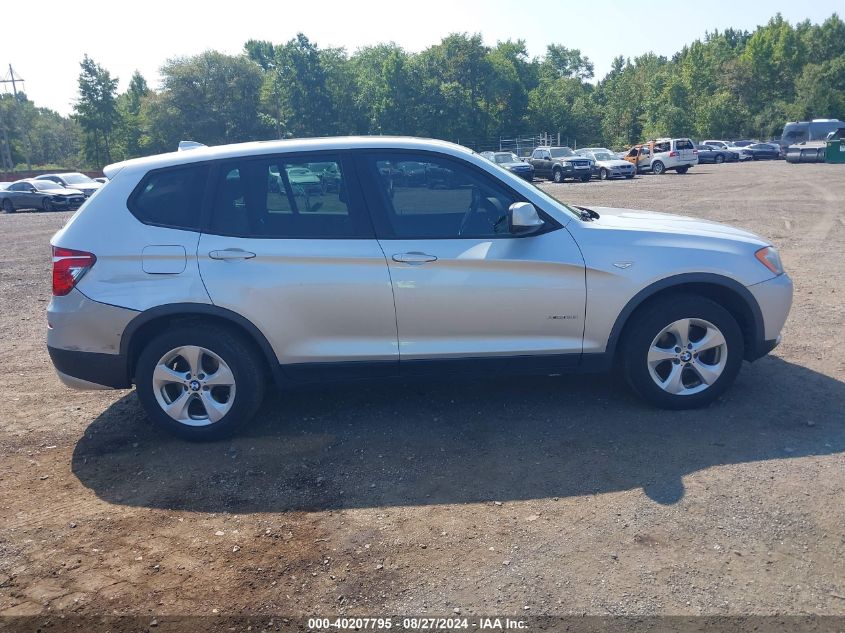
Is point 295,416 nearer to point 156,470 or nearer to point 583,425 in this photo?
point 156,470

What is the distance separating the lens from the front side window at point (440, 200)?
14.7 ft

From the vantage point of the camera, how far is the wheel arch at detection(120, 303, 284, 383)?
4.38 meters

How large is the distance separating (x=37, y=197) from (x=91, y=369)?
2906 cm

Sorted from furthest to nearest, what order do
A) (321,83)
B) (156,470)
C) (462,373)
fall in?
(321,83), (462,373), (156,470)

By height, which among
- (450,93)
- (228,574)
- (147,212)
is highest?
(450,93)

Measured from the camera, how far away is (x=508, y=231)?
448 cm

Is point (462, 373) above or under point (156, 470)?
above

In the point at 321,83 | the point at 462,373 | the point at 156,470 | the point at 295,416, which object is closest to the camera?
the point at 156,470

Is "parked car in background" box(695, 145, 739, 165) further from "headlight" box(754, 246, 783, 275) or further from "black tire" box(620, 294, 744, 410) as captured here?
"black tire" box(620, 294, 744, 410)

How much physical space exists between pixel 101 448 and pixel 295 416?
131 centimetres

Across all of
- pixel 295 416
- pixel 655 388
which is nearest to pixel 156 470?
pixel 295 416

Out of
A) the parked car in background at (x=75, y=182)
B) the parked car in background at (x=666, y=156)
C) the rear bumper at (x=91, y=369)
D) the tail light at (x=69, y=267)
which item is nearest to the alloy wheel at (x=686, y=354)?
the rear bumper at (x=91, y=369)

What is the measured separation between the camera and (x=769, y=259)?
4.71 meters

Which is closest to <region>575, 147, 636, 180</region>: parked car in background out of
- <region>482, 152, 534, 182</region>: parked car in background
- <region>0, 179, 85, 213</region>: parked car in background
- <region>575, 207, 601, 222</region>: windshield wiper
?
<region>482, 152, 534, 182</region>: parked car in background
